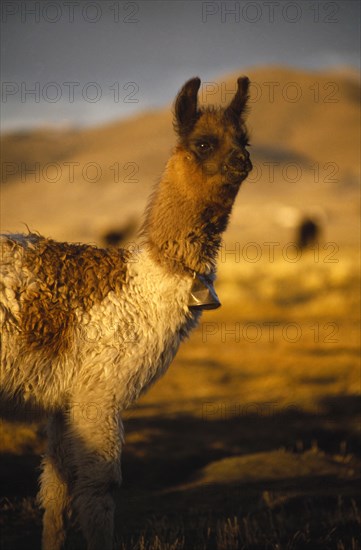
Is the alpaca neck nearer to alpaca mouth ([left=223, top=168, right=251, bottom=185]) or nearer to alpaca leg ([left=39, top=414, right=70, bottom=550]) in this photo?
alpaca mouth ([left=223, top=168, right=251, bottom=185])

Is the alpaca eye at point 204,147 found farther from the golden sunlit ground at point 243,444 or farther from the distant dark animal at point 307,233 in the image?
the distant dark animal at point 307,233

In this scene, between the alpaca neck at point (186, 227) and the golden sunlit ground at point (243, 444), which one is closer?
the alpaca neck at point (186, 227)

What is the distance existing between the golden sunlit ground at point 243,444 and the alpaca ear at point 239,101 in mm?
3388

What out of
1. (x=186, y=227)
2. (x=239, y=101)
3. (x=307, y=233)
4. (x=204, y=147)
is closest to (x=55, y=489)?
(x=186, y=227)

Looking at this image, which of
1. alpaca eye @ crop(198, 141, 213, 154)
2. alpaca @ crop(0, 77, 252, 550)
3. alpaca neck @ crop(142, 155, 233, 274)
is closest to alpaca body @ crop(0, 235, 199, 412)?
alpaca @ crop(0, 77, 252, 550)

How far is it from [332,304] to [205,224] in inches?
754

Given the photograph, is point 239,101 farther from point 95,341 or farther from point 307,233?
point 307,233

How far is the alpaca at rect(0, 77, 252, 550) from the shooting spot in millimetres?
5645

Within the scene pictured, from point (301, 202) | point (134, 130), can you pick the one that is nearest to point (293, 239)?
point (301, 202)

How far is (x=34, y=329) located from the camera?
5.58 meters

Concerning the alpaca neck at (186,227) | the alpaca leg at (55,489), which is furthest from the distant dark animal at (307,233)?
the alpaca leg at (55,489)

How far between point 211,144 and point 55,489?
2.90 meters

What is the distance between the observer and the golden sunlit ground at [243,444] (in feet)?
22.6

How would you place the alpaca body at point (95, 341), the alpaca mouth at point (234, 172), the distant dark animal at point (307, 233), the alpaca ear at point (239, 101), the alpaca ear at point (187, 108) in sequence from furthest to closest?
the distant dark animal at point (307, 233)
the alpaca ear at point (239, 101)
the alpaca ear at point (187, 108)
the alpaca mouth at point (234, 172)
the alpaca body at point (95, 341)
